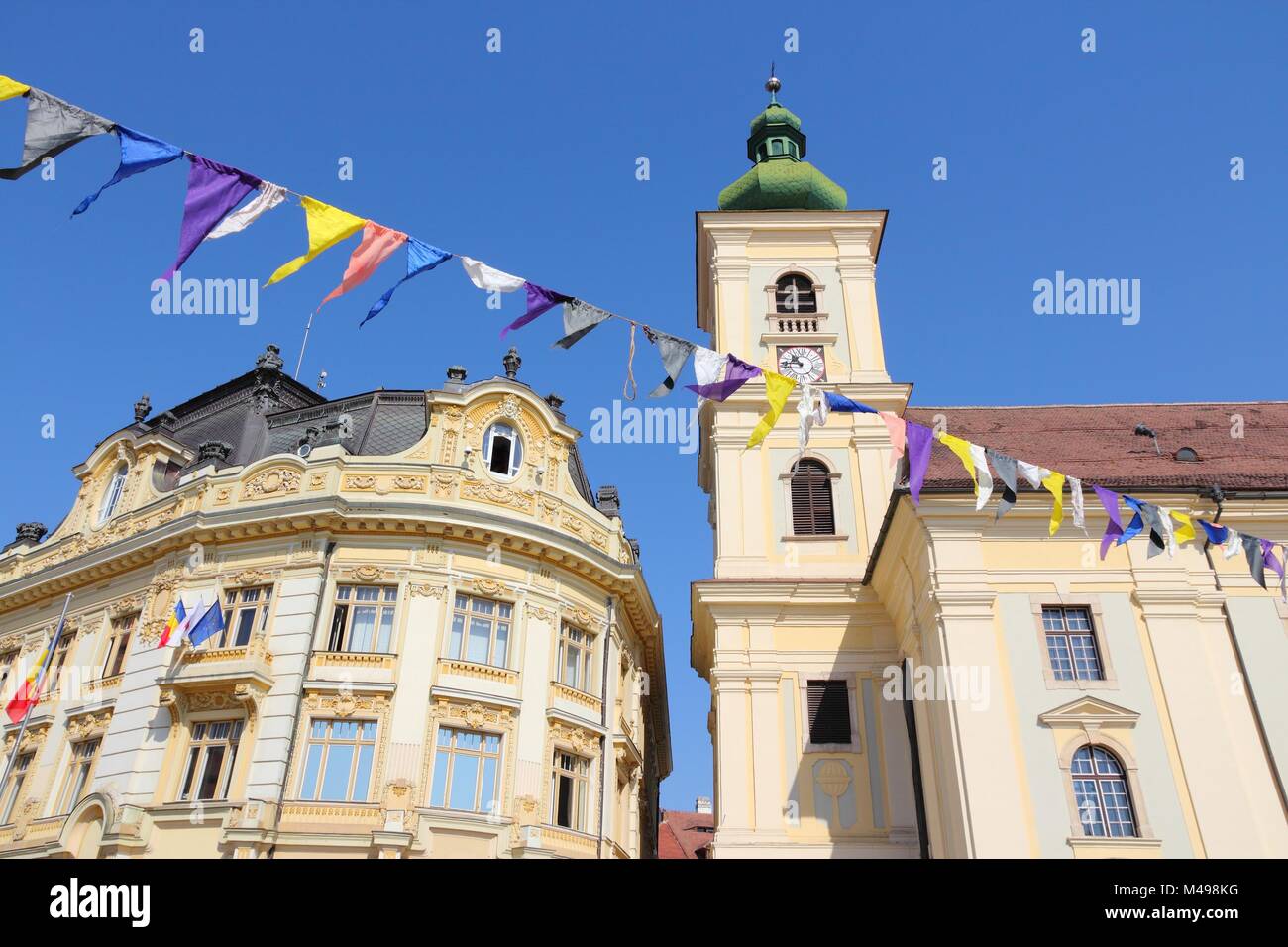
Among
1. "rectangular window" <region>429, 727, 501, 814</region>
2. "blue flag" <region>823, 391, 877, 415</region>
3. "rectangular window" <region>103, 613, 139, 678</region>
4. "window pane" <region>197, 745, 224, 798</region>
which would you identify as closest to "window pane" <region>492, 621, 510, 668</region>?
"rectangular window" <region>429, 727, 501, 814</region>

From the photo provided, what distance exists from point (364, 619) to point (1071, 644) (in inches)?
604

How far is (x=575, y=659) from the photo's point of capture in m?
24.2

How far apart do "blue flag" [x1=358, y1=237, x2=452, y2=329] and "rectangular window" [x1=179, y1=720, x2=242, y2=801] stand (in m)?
13.3

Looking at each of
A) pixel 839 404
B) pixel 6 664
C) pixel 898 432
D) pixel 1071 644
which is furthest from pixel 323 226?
pixel 6 664

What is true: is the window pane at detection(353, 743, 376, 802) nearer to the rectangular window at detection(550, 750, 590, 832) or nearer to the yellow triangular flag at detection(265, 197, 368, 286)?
the rectangular window at detection(550, 750, 590, 832)

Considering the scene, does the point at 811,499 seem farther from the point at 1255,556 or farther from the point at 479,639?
the point at 1255,556

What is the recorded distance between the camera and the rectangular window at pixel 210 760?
66.0 feet

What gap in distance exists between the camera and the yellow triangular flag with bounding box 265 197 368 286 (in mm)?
10812

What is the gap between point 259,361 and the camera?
28.8 m

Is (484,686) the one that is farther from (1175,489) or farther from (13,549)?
(13,549)

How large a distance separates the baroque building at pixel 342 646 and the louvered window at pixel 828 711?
5.58 m

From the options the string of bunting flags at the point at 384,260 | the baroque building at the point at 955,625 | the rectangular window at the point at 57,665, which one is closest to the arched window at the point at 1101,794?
the baroque building at the point at 955,625

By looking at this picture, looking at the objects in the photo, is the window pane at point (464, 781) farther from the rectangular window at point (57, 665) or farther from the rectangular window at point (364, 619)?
the rectangular window at point (57, 665)

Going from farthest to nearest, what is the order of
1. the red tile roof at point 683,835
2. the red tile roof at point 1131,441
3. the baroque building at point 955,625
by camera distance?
A: 1. the red tile roof at point 683,835
2. the red tile roof at point 1131,441
3. the baroque building at point 955,625
